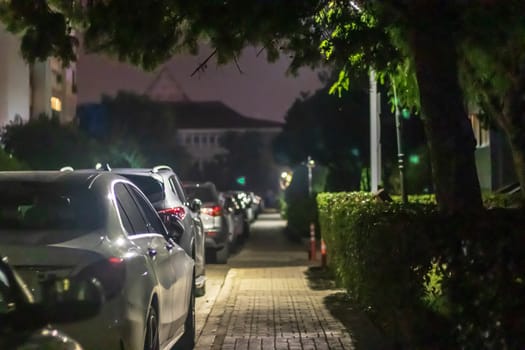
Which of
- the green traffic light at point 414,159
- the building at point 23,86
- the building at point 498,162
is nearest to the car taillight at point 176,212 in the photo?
the building at point 23,86

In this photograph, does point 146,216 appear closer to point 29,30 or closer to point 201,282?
point 29,30

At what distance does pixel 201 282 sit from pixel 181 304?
224 inches

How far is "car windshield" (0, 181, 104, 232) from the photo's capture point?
635 cm

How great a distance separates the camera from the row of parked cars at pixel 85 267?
14.6 ft

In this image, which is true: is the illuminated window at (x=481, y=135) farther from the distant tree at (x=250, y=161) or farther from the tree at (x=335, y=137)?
the distant tree at (x=250, y=161)

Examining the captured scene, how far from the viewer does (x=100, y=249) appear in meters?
5.88

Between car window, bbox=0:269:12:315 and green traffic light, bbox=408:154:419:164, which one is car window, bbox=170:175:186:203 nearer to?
car window, bbox=0:269:12:315

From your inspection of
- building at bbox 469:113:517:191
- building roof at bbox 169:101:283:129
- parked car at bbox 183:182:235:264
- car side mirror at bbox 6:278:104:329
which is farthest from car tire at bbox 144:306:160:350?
building roof at bbox 169:101:283:129

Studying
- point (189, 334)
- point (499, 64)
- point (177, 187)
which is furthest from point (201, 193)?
point (189, 334)

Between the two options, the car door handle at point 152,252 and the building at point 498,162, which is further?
the building at point 498,162

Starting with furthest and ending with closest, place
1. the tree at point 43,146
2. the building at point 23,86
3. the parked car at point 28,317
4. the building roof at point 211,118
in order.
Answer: the building roof at point 211,118, the building at point 23,86, the tree at point 43,146, the parked car at point 28,317

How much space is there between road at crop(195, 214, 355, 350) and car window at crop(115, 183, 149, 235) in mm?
2163

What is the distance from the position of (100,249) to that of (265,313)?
5966 mm

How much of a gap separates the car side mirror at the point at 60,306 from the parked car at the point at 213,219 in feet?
45.6
